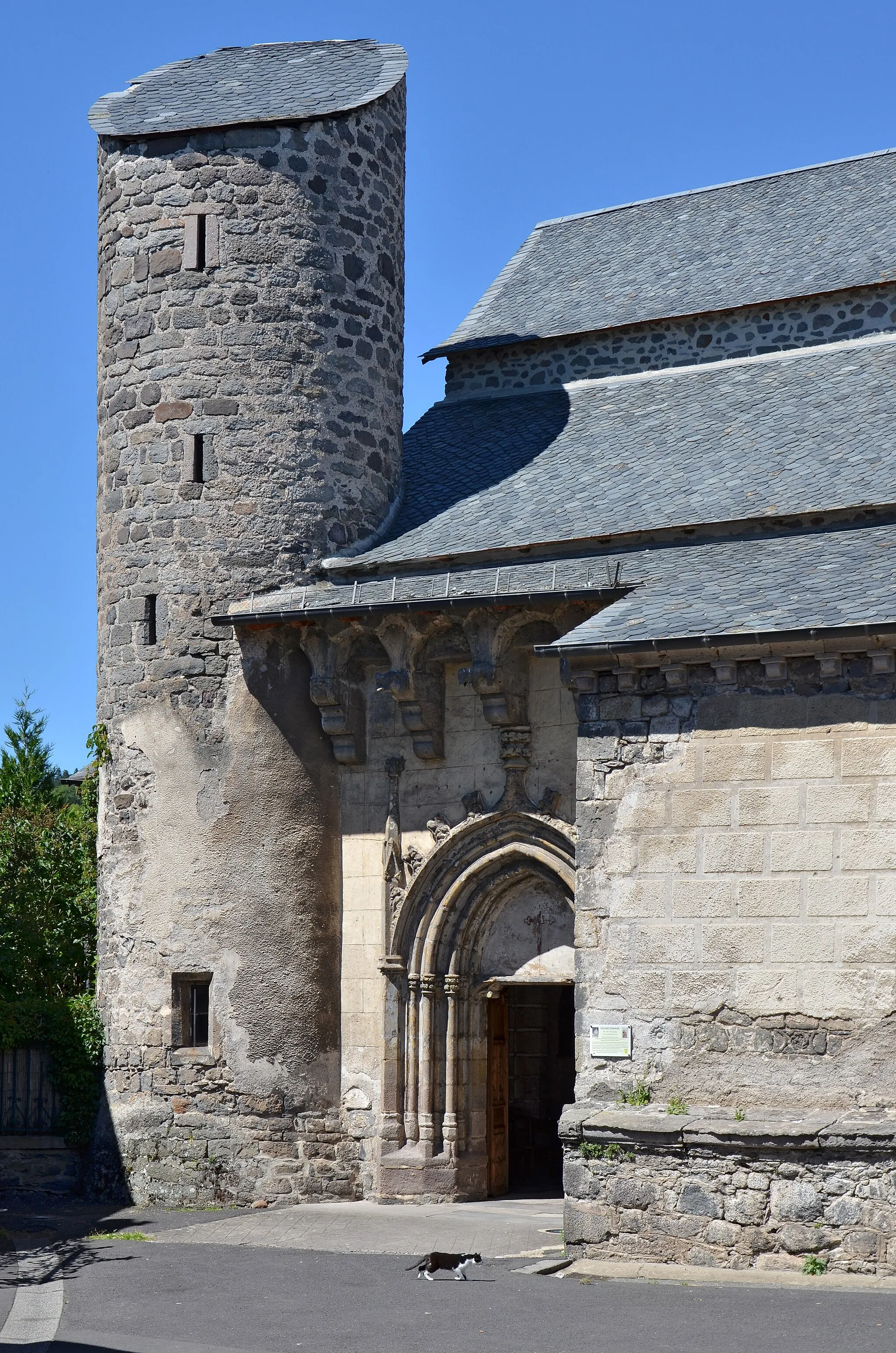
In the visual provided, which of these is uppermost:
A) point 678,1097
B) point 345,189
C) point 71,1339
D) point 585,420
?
point 345,189

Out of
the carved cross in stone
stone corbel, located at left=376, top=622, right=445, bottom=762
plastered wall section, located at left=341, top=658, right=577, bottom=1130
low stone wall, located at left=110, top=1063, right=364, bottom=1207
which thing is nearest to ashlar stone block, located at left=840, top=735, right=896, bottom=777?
plastered wall section, located at left=341, top=658, right=577, bottom=1130

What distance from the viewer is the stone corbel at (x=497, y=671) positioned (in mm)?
13602

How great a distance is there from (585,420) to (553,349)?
150 centimetres

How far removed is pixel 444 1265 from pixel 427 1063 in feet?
11.4

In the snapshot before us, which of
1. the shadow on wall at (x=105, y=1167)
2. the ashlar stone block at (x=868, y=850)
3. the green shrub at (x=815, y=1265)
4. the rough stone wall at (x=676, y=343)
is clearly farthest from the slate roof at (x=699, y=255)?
the green shrub at (x=815, y=1265)

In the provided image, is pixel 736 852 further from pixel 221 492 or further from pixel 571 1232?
pixel 221 492

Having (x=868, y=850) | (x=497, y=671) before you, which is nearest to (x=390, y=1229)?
(x=497, y=671)

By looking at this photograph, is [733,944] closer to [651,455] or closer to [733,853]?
[733,853]

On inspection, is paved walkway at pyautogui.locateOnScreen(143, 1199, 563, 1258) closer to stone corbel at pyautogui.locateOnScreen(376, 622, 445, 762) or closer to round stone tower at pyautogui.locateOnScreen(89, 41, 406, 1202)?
round stone tower at pyautogui.locateOnScreen(89, 41, 406, 1202)

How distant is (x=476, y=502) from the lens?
50.9 feet

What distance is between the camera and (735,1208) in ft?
34.8

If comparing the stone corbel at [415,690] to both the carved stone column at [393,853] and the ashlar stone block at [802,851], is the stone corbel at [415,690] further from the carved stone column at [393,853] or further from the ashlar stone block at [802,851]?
the ashlar stone block at [802,851]

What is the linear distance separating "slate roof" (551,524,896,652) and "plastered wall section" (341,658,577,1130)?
1.49 metres

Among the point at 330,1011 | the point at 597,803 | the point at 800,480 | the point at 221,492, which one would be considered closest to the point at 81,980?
the point at 330,1011
